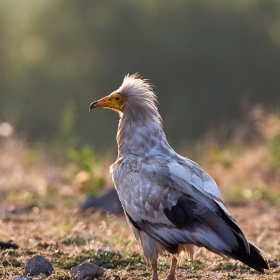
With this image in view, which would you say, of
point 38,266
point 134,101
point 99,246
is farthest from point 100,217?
point 38,266

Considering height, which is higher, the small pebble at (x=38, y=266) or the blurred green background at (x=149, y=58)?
the blurred green background at (x=149, y=58)

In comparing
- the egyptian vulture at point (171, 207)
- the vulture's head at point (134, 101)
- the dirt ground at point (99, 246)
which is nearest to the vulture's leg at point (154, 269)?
the egyptian vulture at point (171, 207)

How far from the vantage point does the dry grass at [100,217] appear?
258 inches

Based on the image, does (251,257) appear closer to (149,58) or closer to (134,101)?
(134,101)

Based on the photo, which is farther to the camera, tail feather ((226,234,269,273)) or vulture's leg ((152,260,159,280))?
vulture's leg ((152,260,159,280))

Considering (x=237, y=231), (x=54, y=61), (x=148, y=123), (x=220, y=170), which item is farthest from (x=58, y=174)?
(x=54, y=61)

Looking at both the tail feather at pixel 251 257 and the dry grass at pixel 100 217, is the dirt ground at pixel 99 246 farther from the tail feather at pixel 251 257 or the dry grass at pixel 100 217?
the tail feather at pixel 251 257

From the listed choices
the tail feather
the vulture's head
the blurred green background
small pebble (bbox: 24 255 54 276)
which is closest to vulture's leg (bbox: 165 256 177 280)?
the tail feather

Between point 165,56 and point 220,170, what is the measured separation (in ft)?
41.1

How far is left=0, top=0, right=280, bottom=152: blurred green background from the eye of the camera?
2455 cm

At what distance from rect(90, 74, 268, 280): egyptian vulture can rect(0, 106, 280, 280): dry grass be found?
1.74ft

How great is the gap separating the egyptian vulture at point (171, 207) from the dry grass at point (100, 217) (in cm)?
53

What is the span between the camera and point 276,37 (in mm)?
25062

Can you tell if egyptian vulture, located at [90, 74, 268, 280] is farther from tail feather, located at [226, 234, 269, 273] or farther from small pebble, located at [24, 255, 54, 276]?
small pebble, located at [24, 255, 54, 276]
